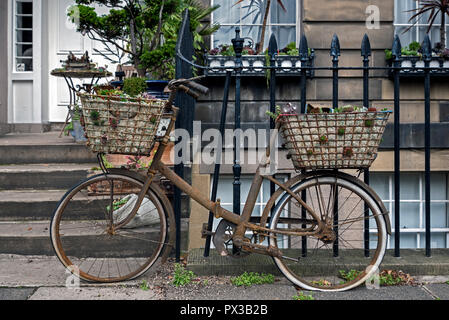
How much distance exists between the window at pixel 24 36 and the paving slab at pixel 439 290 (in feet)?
24.9

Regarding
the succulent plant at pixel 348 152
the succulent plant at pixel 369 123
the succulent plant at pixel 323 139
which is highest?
the succulent plant at pixel 369 123

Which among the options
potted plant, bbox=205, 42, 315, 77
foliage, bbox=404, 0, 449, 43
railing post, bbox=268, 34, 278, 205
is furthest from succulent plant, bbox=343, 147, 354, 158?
foliage, bbox=404, 0, 449, 43

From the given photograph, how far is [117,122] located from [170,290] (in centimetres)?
127

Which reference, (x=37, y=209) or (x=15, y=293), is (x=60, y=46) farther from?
(x=15, y=293)

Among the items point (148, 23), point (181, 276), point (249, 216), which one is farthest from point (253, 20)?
point (181, 276)

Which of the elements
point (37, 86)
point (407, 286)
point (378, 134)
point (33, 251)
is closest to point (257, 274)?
point (407, 286)

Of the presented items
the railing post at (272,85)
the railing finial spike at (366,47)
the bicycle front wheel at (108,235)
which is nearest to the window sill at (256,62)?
the railing post at (272,85)

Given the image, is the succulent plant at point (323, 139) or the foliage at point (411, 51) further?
the foliage at point (411, 51)

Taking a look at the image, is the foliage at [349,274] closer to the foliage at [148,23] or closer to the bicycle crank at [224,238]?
the bicycle crank at [224,238]

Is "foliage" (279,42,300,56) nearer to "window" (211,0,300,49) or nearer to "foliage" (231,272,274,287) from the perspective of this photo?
"window" (211,0,300,49)

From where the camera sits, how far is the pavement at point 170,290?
3188mm

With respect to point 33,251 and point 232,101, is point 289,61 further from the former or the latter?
point 33,251

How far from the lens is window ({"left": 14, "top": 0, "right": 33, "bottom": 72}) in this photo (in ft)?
27.3

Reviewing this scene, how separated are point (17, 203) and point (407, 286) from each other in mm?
3543
